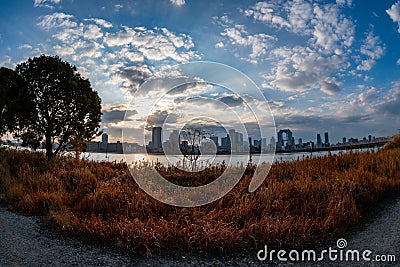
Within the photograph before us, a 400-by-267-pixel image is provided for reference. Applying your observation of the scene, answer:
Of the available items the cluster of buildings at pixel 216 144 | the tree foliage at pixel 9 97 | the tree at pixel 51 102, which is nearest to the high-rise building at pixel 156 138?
the cluster of buildings at pixel 216 144

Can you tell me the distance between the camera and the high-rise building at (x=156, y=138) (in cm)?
663

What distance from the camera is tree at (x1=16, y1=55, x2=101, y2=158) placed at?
11305mm

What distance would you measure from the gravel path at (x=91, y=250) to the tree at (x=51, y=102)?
20.4 feet

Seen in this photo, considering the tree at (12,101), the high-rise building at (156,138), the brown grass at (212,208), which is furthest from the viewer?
the tree at (12,101)

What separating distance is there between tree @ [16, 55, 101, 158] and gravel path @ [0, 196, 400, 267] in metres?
6.22

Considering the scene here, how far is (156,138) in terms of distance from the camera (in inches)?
263

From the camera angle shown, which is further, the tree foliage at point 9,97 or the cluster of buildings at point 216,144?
the tree foliage at point 9,97

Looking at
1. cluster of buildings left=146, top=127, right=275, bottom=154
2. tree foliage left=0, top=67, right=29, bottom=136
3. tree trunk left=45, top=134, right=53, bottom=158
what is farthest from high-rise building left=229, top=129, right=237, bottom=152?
tree foliage left=0, top=67, right=29, bottom=136

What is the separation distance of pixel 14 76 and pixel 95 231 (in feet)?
28.3

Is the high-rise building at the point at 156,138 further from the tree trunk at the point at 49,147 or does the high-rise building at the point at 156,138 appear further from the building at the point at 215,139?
the tree trunk at the point at 49,147

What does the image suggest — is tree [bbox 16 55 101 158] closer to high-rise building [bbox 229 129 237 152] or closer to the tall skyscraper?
the tall skyscraper

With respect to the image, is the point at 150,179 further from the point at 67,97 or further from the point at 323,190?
the point at 67,97

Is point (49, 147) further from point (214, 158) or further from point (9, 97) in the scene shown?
point (214, 158)

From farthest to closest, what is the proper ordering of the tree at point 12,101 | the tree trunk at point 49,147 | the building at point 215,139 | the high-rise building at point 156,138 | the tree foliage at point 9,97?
1. the tree trunk at point 49,147
2. the tree foliage at point 9,97
3. the tree at point 12,101
4. the building at point 215,139
5. the high-rise building at point 156,138
